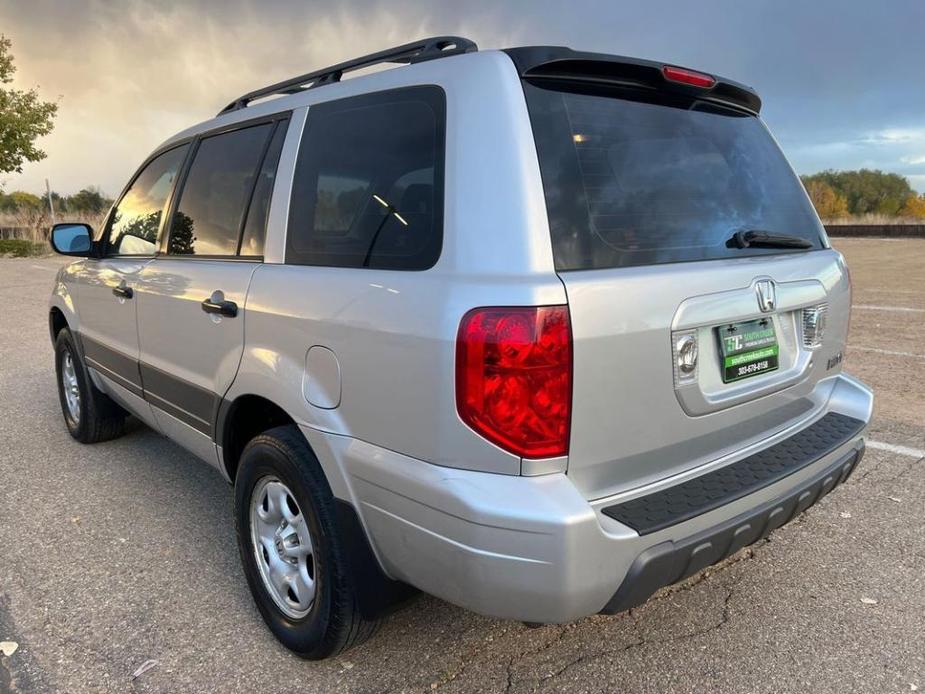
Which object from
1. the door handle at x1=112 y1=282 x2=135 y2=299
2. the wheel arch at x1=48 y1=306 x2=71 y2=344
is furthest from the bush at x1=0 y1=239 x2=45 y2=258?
the door handle at x1=112 y1=282 x2=135 y2=299

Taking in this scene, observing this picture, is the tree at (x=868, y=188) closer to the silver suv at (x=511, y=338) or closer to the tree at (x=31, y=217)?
the tree at (x=31, y=217)

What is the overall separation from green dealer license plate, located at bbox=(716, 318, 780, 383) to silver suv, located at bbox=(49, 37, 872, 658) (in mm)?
12

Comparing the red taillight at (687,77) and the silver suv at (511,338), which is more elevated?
the red taillight at (687,77)

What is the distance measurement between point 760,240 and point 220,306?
1984mm

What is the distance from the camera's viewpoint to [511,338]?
1710 millimetres

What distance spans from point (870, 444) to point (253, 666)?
3.79m

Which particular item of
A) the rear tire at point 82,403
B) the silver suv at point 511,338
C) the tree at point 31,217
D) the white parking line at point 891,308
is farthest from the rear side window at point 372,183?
the tree at point 31,217

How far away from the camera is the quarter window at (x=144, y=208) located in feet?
11.4

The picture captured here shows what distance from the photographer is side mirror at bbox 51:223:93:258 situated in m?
3.93

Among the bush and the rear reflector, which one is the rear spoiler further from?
the bush

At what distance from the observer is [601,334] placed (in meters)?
1.77

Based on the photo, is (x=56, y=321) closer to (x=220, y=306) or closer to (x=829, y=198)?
(x=220, y=306)

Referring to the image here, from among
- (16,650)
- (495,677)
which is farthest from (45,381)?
(495,677)

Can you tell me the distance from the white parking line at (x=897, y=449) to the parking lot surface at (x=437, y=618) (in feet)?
0.16
